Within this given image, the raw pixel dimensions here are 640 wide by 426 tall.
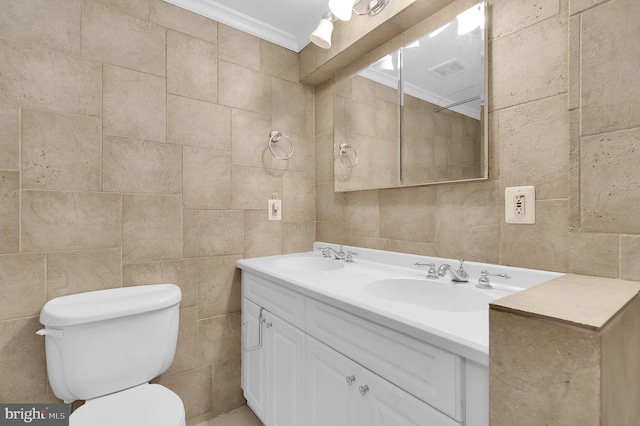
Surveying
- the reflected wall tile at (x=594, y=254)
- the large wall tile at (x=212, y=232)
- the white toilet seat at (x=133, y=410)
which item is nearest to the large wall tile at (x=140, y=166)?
the large wall tile at (x=212, y=232)

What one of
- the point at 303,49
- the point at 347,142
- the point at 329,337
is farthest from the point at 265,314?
the point at 303,49

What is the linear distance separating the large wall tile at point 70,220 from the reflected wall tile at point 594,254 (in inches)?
67.1

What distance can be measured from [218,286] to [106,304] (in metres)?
0.53

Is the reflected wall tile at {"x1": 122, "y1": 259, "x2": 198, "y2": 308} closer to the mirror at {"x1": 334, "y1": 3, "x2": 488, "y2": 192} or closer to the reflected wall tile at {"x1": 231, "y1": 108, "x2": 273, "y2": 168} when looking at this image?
the reflected wall tile at {"x1": 231, "y1": 108, "x2": 273, "y2": 168}

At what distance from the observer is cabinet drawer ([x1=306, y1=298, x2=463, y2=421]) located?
66cm

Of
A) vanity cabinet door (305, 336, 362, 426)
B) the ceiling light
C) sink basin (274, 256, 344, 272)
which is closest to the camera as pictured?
vanity cabinet door (305, 336, 362, 426)

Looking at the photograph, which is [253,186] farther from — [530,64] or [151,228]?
[530,64]

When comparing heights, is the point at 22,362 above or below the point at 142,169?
below

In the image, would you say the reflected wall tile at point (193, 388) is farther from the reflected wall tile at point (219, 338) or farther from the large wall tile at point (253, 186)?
the large wall tile at point (253, 186)

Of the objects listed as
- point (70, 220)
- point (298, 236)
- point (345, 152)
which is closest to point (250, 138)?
point (345, 152)

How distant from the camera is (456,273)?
1.15 metres

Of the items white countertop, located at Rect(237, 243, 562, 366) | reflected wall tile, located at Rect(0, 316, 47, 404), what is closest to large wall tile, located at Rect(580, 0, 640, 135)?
white countertop, located at Rect(237, 243, 562, 366)

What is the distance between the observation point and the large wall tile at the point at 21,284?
1133mm

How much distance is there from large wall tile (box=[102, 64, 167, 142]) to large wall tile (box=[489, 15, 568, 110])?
1480 millimetres
